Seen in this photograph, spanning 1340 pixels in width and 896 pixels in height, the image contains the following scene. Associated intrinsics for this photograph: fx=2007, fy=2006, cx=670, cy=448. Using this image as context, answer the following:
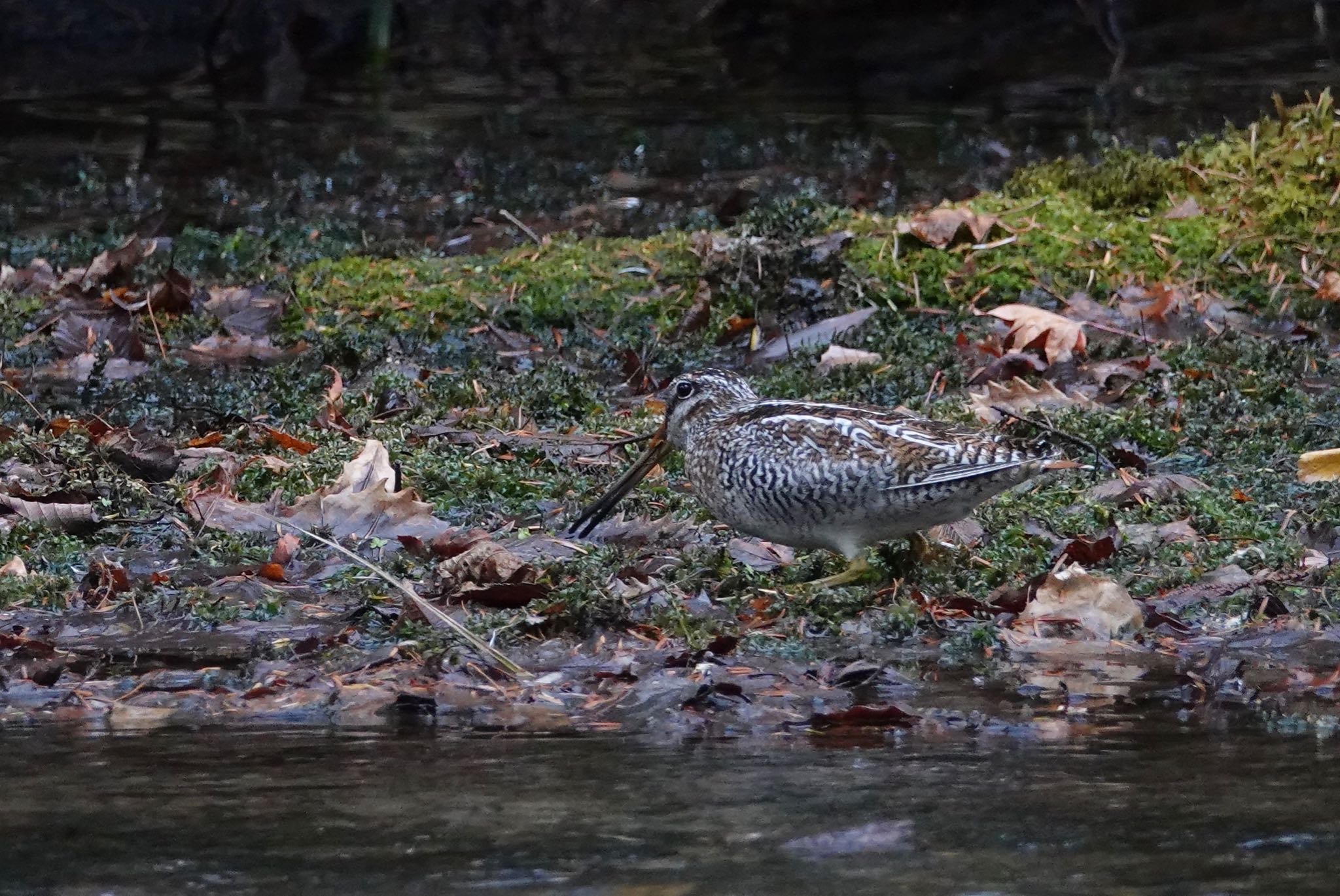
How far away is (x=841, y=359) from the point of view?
8320 mm

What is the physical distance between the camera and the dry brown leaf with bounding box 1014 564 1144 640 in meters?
5.12

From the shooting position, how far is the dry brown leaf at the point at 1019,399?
7.48 metres

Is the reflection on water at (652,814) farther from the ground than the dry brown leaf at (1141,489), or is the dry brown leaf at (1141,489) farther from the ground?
the dry brown leaf at (1141,489)

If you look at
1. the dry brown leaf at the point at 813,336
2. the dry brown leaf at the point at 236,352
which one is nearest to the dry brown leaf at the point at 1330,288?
the dry brown leaf at the point at 813,336

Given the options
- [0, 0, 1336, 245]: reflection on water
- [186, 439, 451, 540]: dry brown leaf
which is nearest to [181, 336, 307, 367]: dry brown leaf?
[0, 0, 1336, 245]: reflection on water

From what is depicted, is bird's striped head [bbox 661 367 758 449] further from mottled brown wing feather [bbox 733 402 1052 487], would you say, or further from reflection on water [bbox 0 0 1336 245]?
reflection on water [bbox 0 0 1336 245]

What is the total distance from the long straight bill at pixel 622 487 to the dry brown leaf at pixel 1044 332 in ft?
7.45

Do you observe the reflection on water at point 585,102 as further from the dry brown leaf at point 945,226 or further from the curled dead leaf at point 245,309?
the dry brown leaf at point 945,226

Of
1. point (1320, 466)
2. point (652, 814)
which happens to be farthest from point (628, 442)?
point (652, 814)

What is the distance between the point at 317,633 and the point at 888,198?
24.3 ft

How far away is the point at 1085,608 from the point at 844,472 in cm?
80

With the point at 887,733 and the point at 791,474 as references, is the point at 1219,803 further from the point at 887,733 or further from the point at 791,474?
the point at 791,474

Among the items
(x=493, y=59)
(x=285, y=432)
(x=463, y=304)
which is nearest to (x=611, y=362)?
(x=463, y=304)

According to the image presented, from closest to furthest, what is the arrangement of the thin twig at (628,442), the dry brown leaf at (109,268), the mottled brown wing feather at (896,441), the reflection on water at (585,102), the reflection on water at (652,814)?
1. the reflection on water at (652,814)
2. the mottled brown wing feather at (896,441)
3. the thin twig at (628,442)
4. the dry brown leaf at (109,268)
5. the reflection on water at (585,102)
